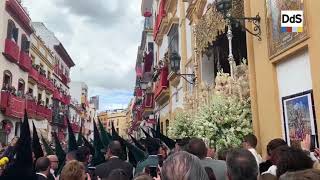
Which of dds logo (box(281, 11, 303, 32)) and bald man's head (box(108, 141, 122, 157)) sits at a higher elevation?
dds logo (box(281, 11, 303, 32))

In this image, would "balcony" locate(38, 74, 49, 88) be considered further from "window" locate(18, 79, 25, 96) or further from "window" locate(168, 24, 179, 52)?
"window" locate(168, 24, 179, 52)

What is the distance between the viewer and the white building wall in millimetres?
6922

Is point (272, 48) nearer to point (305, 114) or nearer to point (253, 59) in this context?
point (253, 59)

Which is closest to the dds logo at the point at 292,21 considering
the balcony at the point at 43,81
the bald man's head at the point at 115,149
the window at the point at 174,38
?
the bald man's head at the point at 115,149

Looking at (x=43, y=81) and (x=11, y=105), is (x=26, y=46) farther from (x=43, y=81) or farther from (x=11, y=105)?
(x=43, y=81)

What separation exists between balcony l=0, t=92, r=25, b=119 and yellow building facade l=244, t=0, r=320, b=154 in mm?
19364

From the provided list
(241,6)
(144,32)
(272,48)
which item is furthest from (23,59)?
(272,48)

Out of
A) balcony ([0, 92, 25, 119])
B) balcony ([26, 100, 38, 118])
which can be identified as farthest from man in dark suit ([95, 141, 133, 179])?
balcony ([26, 100, 38, 118])

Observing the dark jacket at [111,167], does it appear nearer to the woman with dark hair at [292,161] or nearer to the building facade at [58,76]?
the woman with dark hair at [292,161]

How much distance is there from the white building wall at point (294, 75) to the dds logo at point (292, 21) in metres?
0.48

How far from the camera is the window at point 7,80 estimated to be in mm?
25378

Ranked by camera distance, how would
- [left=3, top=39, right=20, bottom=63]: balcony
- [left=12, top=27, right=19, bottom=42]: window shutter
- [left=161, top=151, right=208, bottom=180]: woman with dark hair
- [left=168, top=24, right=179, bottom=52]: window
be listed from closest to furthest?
1. [left=161, top=151, right=208, bottom=180]: woman with dark hair
2. [left=168, top=24, right=179, bottom=52]: window
3. [left=3, top=39, right=20, bottom=63]: balcony
4. [left=12, top=27, right=19, bottom=42]: window shutter

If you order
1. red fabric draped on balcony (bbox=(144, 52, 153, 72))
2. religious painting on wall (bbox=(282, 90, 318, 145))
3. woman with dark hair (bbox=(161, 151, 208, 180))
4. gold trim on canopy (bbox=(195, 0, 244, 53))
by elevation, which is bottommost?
woman with dark hair (bbox=(161, 151, 208, 180))

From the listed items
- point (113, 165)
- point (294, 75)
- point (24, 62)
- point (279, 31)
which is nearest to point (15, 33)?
point (24, 62)
